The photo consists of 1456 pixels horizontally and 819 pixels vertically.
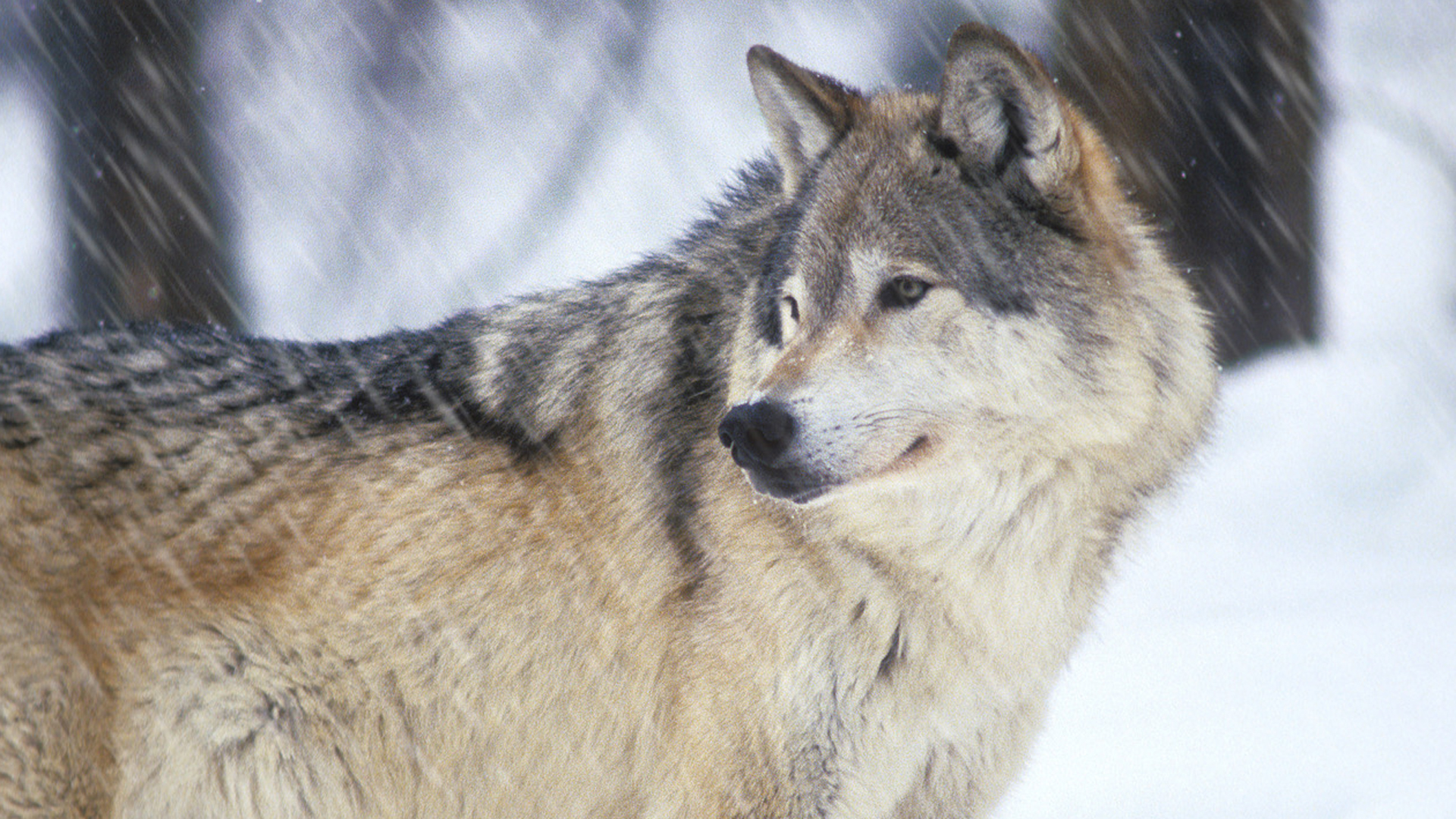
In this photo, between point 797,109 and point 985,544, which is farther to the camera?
point 797,109

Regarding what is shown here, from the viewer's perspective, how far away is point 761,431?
246 cm

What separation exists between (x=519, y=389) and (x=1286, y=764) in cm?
312

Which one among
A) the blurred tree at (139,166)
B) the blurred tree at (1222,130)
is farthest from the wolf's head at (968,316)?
the blurred tree at (139,166)

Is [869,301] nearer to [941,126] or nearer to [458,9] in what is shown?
[941,126]

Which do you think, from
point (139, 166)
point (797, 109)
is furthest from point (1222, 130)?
point (139, 166)

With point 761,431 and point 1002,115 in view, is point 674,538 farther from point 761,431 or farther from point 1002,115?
point 1002,115

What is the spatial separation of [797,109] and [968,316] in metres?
0.83

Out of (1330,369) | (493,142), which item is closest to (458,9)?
(493,142)

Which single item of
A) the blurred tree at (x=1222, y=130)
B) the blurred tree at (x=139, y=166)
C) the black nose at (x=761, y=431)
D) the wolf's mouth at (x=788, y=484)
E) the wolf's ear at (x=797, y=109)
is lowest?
the blurred tree at (x=1222, y=130)

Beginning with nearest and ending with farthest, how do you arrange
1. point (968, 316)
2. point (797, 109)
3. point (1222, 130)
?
point (968, 316) < point (797, 109) < point (1222, 130)

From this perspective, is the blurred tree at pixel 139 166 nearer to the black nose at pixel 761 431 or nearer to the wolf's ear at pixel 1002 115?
the black nose at pixel 761 431

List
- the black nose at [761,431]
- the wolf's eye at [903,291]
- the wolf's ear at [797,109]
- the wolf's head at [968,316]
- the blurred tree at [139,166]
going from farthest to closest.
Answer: the blurred tree at [139,166]
the wolf's ear at [797,109]
the wolf's eye at [903,291]
the wolf's head at [968,316]
the black nose at [761,431]

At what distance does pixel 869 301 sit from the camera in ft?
8.99

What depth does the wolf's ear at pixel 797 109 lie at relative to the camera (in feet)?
9.80
